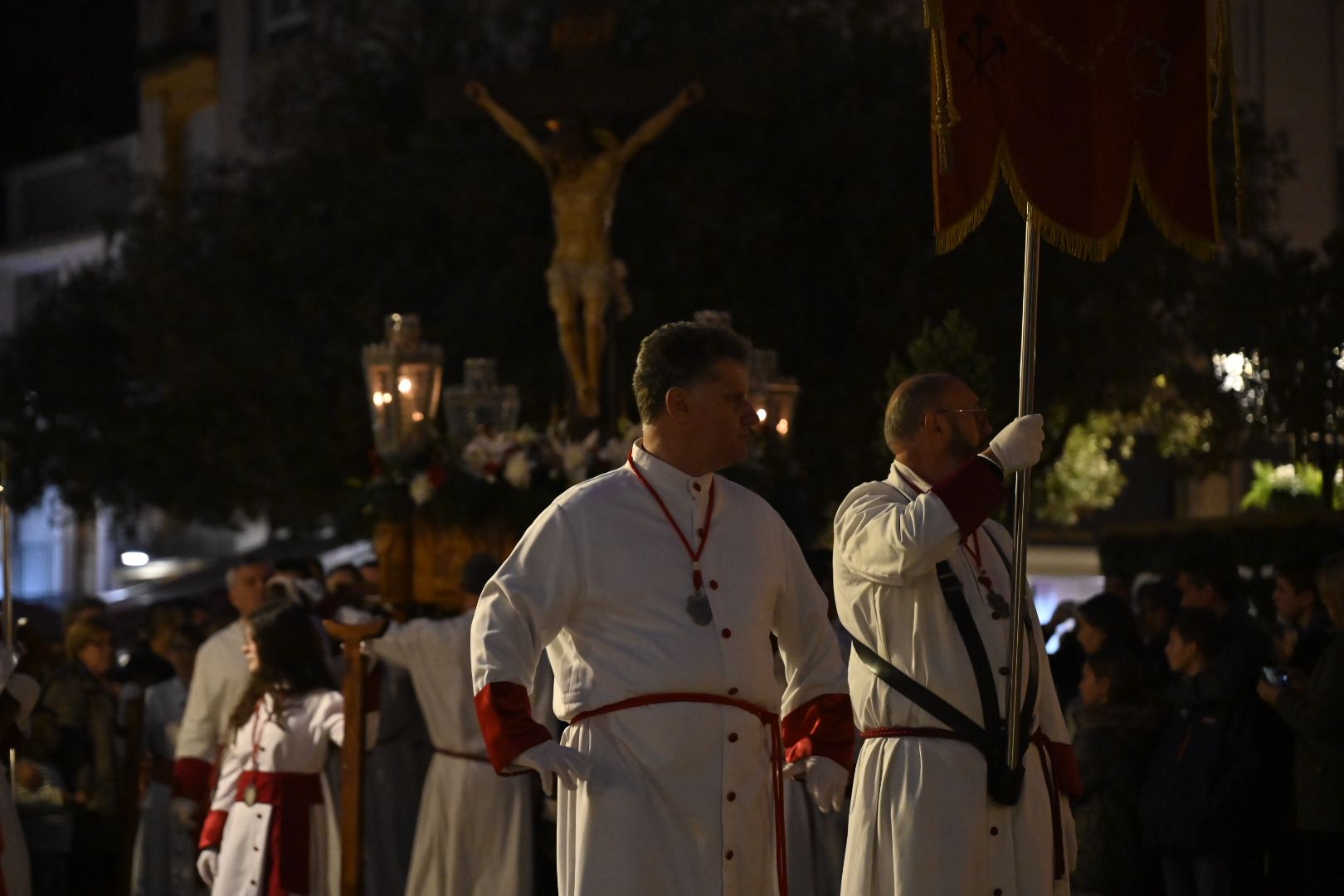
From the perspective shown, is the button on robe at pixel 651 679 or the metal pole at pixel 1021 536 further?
the metal pole at pixel 1021 536

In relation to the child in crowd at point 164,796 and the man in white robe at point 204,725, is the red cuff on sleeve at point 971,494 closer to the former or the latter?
the man in white robe at point 204,725

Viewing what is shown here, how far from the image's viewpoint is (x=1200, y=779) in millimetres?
8578

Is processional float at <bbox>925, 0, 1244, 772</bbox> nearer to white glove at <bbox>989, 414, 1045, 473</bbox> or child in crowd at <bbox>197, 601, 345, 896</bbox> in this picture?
white glove at <bbox>989, 414, 1045, 473</bbox>

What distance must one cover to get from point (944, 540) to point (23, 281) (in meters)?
43.2

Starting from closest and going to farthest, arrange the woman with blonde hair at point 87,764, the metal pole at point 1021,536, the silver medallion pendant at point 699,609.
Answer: the silver medallion pendant at point 699,609, the metal pole at point 1021,536, the woman with blonde hair at point 87,764

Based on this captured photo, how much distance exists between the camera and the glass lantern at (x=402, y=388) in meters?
Result: 12.0

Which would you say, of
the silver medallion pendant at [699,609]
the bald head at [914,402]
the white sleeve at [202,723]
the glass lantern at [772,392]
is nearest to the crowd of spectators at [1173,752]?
the white sleeve at [202,723]

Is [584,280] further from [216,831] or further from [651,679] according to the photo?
[651,679]

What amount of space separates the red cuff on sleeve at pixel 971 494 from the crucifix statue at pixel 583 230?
8388 millimetres

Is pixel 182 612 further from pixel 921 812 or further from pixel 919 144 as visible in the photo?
pixel 919 144

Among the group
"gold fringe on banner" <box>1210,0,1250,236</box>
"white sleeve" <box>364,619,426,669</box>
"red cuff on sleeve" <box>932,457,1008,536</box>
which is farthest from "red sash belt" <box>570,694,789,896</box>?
"white sleeve" <box>364,619,426,669</box>

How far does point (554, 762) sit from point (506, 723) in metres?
0.14

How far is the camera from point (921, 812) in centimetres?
579

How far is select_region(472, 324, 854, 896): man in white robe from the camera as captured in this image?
199 inches
